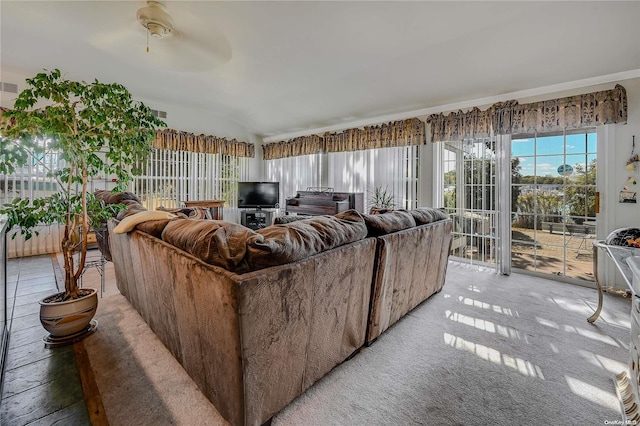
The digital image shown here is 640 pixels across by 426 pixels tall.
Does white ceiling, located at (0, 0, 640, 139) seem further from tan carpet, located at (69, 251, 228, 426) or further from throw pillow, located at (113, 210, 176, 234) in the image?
tan carpet, located at (69, 251, 228, 426)

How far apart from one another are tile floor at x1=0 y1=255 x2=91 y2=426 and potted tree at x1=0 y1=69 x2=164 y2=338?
188 mm

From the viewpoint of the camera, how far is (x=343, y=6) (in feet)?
8.06

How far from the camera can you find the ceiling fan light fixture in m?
2.27

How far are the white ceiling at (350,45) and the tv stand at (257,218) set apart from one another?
282 centimetres

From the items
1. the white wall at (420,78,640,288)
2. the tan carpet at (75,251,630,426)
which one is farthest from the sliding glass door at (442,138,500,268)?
the tan carpet at (75,251,630,426)

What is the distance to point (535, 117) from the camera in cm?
331

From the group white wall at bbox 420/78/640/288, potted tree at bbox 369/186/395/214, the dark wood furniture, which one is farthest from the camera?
the dark wood furniture

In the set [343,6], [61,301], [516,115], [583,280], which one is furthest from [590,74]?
[61,301]

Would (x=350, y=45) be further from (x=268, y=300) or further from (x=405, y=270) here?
(x=268, y=300)

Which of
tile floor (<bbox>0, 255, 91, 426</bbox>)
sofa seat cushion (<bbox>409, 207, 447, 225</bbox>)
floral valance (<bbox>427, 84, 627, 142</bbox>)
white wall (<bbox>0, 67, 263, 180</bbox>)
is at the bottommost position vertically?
tile floor (<bbox>0, 255, 91, 426</bbox>)

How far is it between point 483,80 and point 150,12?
365 centimetres

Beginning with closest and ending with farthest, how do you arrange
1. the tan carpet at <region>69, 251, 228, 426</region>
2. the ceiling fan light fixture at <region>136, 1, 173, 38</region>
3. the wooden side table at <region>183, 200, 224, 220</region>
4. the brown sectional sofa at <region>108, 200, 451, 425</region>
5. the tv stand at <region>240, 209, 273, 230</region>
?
the brown sectional sofa at <region>108, 200, 451, 425</region>
the tan carpet at <region>69, 251, 228, 426</region>
the ceiling fan light fixture at <region>136, 1, 173, 38</region>
the wooden side table at <region>183, 200, 224, 220</region>
the tv stand at <region>240, 209, 273, 230</region>

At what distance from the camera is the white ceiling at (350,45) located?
2.46 metres

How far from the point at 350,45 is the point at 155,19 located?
1912 millimetres
